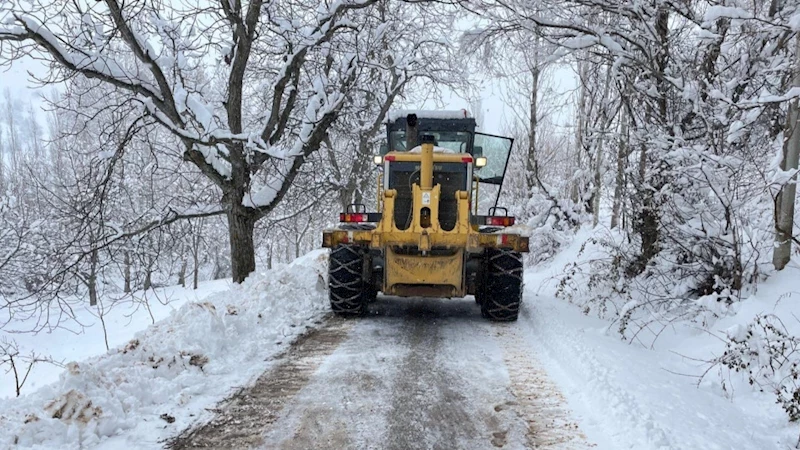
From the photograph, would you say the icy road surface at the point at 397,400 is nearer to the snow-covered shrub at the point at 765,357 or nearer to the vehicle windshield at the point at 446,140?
the snow-covered shrub at the point at 765,357

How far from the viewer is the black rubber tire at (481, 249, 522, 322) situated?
678 centimetres

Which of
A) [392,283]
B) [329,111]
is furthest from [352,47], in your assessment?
[392,283]

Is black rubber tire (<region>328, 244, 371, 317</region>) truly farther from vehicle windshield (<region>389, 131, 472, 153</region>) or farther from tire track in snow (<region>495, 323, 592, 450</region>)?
tire track in snow (<region>495, 323, 592, 450</region>)

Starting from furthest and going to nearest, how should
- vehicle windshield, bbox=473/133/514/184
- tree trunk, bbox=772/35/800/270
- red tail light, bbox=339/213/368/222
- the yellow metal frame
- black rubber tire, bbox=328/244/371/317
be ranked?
1. vehicle windshield, bbox=473/133/514/184
2. red tail light, bbox=339/213/368/222
3. black rubber tire, bbox=328/244/371/317
4. the yellow metal frame
5. tree trunk, bbox=772/35/800/270

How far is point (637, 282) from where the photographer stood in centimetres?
733

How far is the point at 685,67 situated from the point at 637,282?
281 cm

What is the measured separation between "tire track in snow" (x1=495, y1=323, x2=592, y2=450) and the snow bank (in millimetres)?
2187

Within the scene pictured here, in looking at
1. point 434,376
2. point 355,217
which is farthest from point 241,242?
point 434,376

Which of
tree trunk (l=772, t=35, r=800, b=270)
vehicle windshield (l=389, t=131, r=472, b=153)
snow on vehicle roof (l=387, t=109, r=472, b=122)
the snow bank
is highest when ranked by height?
snow on vehicle roof (l=387, t=109, r=472, b=122)

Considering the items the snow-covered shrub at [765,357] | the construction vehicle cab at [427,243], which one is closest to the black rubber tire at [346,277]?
the construction vehicle cab at [427,243]

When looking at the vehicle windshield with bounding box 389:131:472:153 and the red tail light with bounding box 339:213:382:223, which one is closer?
the red tail light with bounding box 339:213:382:223

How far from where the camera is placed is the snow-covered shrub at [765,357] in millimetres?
4121

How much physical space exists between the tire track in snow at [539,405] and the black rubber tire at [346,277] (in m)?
2.19

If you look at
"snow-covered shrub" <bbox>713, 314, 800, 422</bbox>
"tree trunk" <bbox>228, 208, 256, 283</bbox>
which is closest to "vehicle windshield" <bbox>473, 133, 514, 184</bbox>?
"tree trunk" <bbox>228, 208, 256, 283</bbox>
